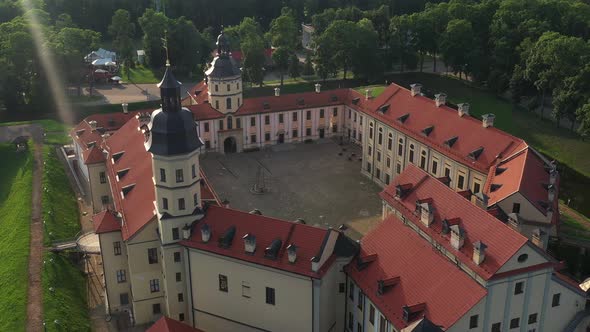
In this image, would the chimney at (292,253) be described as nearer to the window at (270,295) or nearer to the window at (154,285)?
the window at (270,295)

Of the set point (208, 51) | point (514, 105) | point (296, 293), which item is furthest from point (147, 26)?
point (296, 293)

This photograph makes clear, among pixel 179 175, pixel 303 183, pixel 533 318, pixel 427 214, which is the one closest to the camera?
pixel 533 318

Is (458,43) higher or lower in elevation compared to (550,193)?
higher

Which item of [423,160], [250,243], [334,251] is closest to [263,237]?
[250,243]

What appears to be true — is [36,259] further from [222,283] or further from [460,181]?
[460,181]

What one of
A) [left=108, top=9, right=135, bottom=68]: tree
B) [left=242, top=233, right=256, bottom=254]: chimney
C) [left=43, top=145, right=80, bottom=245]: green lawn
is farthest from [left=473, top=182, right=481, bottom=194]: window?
[left=108, top=9, right=135, bottom=68]: tree

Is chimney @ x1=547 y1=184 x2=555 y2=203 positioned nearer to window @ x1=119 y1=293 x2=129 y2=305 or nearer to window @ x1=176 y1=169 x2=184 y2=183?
window @ x1=176 y1=169 x2=184 y2=183

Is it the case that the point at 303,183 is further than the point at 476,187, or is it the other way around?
the point at 303,183
